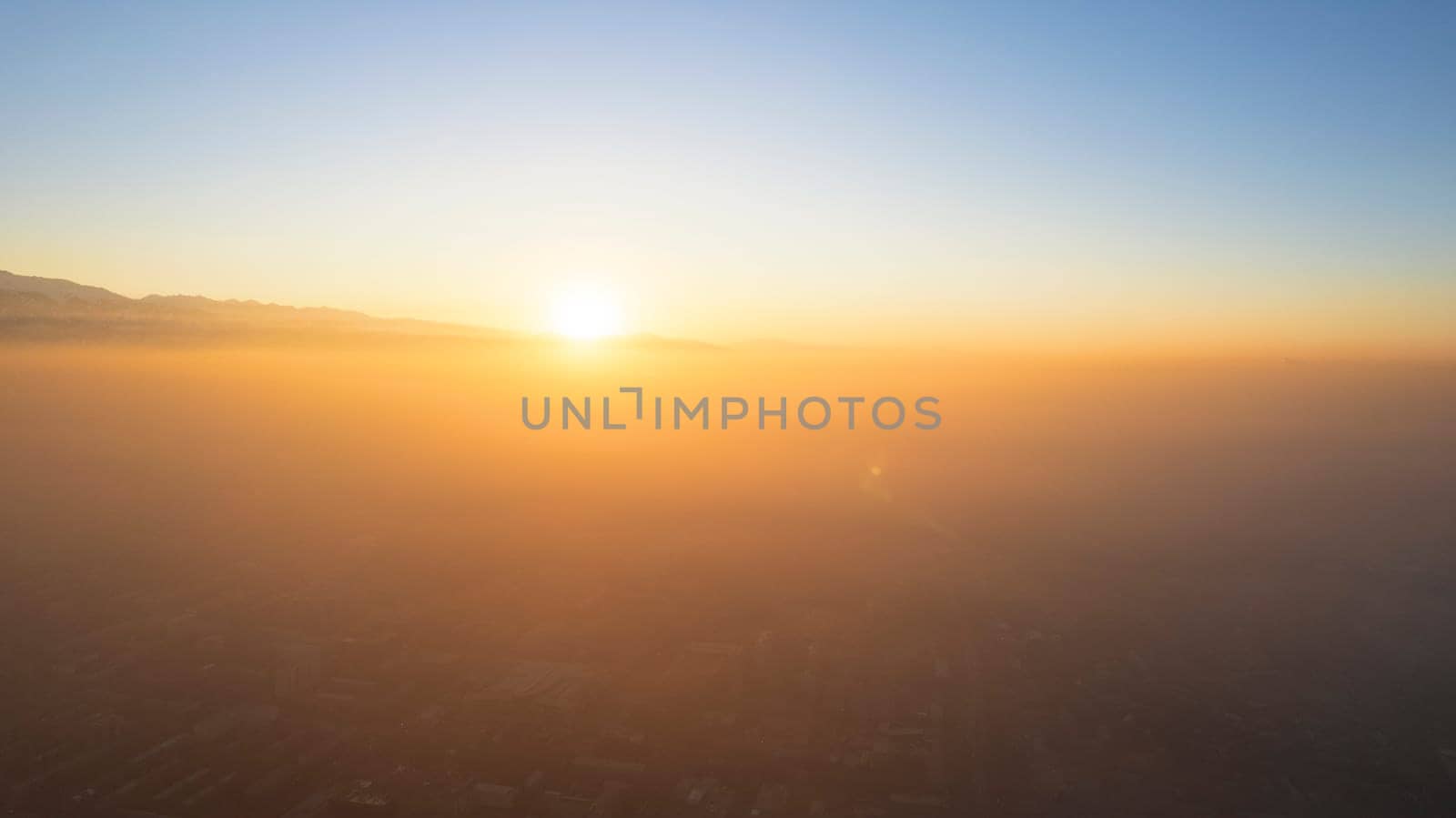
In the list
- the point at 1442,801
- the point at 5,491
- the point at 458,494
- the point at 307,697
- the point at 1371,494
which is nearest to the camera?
the point at 1442,801

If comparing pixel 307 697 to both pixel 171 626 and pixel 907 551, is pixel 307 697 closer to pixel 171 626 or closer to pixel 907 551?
pixel 171 626

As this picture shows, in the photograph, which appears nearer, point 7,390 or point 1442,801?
point 1442,801

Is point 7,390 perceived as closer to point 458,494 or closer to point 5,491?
point 5,491

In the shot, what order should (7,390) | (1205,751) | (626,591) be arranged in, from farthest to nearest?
(7,390)
(626,591)
(1205,751)

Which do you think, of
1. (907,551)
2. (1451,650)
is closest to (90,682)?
(907,551)

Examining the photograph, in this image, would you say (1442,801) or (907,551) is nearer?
(1442,801)

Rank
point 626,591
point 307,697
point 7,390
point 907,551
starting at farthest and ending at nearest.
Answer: point 7,390 < point 907,551 < point 626,591 < point 307,697

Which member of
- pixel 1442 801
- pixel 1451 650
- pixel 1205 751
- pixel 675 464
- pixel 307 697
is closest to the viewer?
pixel 1442 801

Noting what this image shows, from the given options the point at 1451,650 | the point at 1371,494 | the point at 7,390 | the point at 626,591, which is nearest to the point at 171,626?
the point at 626,591
